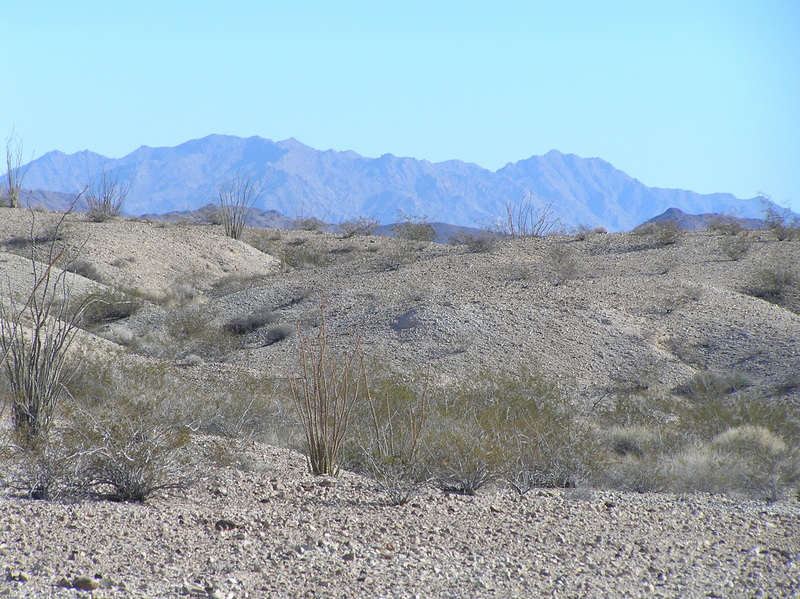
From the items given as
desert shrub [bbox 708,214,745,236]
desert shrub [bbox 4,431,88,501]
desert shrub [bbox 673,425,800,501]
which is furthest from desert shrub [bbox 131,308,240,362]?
desert shrub [bbox 708,214,745,236]

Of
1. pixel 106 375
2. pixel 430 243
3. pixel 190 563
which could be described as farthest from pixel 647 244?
pixel 190 563

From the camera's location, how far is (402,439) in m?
7.98

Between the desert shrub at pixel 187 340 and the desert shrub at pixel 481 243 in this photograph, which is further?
the desert shrub at pixel 481 243

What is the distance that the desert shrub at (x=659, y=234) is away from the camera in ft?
89.7

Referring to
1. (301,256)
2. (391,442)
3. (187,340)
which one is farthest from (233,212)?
(391,442)

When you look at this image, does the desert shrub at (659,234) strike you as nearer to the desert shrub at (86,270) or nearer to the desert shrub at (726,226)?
the desert shrub at (726,226)

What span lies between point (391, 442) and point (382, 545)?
7.27 ft

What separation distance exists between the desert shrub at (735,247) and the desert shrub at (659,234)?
164cm

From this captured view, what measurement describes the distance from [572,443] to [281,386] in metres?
5.20

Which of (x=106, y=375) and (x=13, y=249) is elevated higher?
(x=13, y=249)

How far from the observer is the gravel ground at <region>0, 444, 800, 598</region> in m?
4.58

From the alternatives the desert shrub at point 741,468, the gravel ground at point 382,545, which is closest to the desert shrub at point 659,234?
the desert shrub at point 741,468

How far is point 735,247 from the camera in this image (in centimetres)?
2531

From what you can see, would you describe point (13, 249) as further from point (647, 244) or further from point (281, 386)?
point (647, 244)
